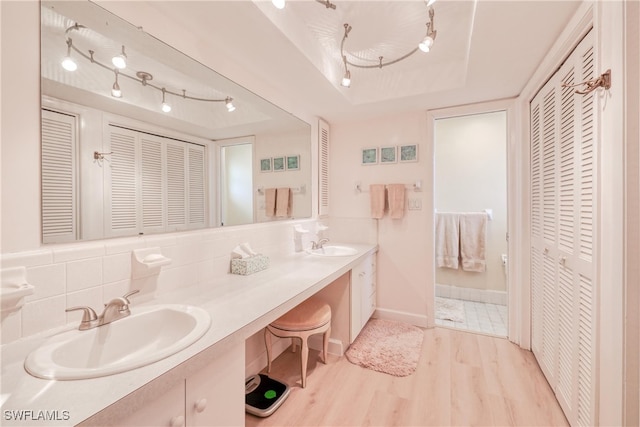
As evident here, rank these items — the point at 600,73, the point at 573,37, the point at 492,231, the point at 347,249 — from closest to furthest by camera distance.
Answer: the point at 600,73 → the point at 573,37 → the point at 347,249 → the point at 492,231

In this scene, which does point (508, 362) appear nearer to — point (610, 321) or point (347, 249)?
point (610, 321)

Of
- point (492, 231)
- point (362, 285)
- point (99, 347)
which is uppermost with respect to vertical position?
point (492, 231)

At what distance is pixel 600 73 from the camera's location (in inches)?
41.5

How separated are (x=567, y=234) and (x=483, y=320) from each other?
185 centimetres

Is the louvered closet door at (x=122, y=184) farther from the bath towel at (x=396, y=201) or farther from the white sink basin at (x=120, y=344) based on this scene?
the bath towel at (x=396, y=201)

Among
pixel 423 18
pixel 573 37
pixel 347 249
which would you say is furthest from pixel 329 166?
pixel 573 37

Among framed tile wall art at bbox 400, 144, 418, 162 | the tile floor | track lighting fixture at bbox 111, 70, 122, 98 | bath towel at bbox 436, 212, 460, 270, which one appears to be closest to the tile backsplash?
track lighting fixture at bbox 111, 70, 122, 98

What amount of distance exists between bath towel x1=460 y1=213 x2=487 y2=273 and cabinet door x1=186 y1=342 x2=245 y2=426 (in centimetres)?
329

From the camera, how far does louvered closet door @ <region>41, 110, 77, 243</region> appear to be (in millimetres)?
940

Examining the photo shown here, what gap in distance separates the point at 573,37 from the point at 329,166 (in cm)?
211

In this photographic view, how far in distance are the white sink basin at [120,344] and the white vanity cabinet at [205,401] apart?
0.11 m

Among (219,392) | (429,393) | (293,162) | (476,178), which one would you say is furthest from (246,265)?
(476,178)

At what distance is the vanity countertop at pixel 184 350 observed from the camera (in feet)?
1.90

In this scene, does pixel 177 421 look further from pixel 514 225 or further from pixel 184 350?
pixel 514 225
